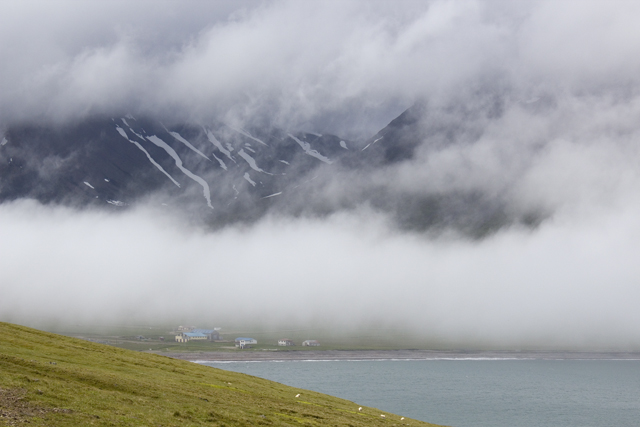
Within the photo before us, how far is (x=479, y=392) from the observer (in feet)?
485

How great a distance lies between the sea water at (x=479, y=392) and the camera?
115625 millimetres

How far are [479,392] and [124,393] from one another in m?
122

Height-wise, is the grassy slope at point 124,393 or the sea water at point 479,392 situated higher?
the grassy slope at point 124,393

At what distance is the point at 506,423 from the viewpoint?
109938 millimetres

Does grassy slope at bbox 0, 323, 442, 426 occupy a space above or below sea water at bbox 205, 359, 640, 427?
above

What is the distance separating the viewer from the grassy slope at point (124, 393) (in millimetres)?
35219

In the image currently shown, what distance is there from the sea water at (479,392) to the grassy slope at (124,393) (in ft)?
178

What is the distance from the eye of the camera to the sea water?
116 meters

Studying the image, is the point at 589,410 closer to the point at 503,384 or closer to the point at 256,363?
the point at 503,384

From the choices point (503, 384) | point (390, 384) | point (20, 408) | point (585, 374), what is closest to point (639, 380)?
point (585, 374)

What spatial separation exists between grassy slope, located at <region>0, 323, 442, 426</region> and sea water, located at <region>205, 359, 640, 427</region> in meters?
54.3

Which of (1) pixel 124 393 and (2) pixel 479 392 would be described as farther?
(2) pixel 479 392

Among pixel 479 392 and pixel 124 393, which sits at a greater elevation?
pixel 124 393

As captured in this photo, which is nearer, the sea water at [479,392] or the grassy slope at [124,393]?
the grassy slope at [124,393]
